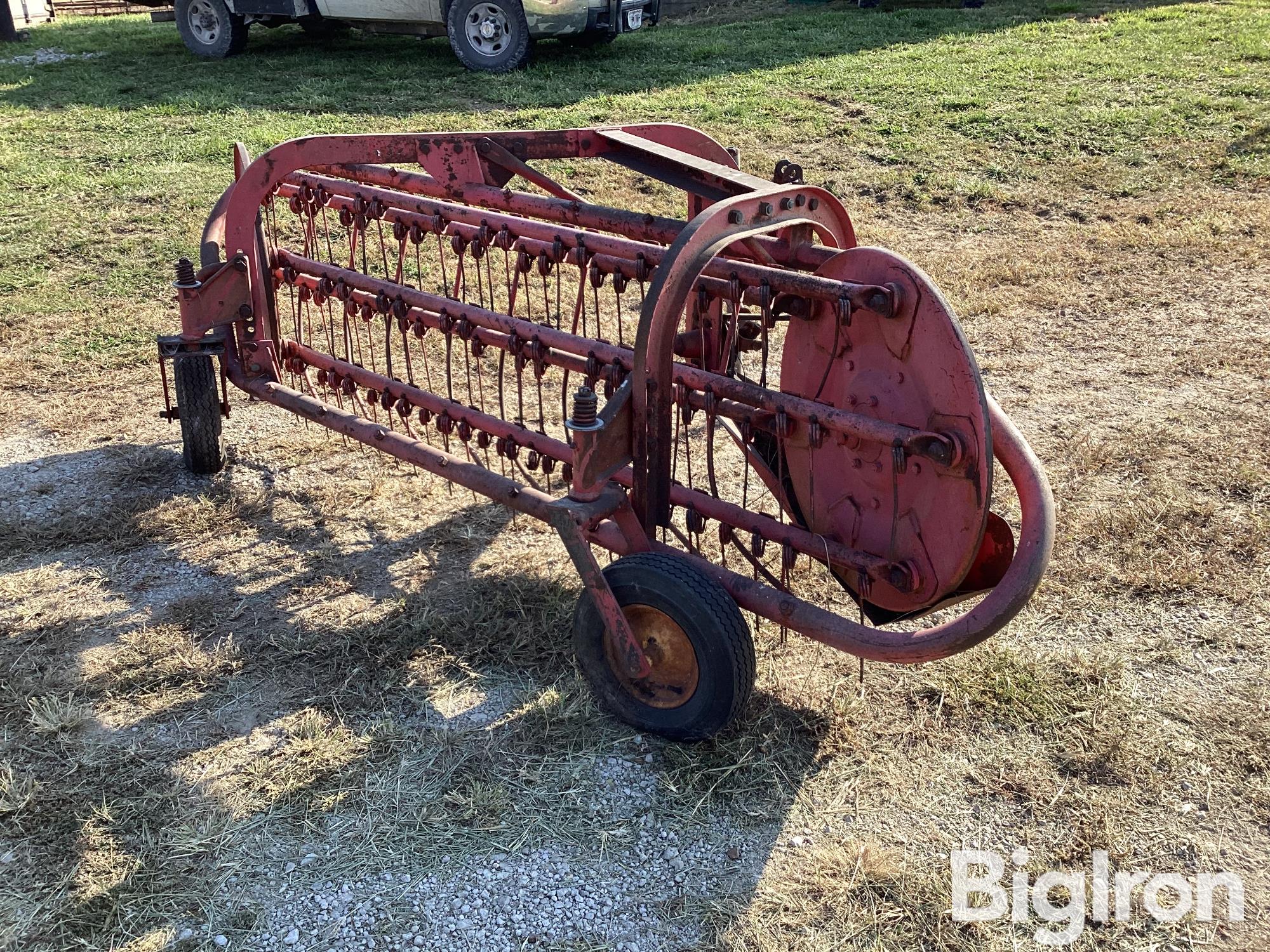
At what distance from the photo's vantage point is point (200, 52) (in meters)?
11.9

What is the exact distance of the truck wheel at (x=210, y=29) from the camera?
1167 centimetres

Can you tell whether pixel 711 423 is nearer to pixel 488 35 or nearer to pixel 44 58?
pixel 488 35

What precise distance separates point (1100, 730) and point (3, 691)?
342 centimetres

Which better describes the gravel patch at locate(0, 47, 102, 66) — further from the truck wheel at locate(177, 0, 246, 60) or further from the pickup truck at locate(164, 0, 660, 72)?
the pickup truck at locate(164, 0, 660, 72)

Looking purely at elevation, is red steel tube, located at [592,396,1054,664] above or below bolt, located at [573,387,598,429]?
below

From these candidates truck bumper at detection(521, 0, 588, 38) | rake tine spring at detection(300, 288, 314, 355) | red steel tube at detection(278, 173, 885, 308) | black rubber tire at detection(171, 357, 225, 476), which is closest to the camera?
red steel tube at detection(278, 173, 885, 308)

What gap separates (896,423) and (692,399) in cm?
67

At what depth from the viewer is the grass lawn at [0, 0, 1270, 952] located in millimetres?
2783

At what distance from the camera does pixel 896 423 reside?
3002 millimetres

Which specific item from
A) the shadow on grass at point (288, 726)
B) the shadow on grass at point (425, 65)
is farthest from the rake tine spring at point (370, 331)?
the shadow on grass at point (425, 65)

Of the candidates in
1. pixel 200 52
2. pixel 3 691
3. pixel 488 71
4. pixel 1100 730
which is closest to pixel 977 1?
pixel 488 71

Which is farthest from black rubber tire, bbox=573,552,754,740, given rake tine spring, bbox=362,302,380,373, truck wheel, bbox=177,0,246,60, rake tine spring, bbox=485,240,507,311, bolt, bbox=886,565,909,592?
truck wheel, bbox=177,0,246,60

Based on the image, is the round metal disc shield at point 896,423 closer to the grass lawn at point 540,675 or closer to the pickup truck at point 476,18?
the grass lawn at point 540,675

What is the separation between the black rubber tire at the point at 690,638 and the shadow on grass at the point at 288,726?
103 millimetres
